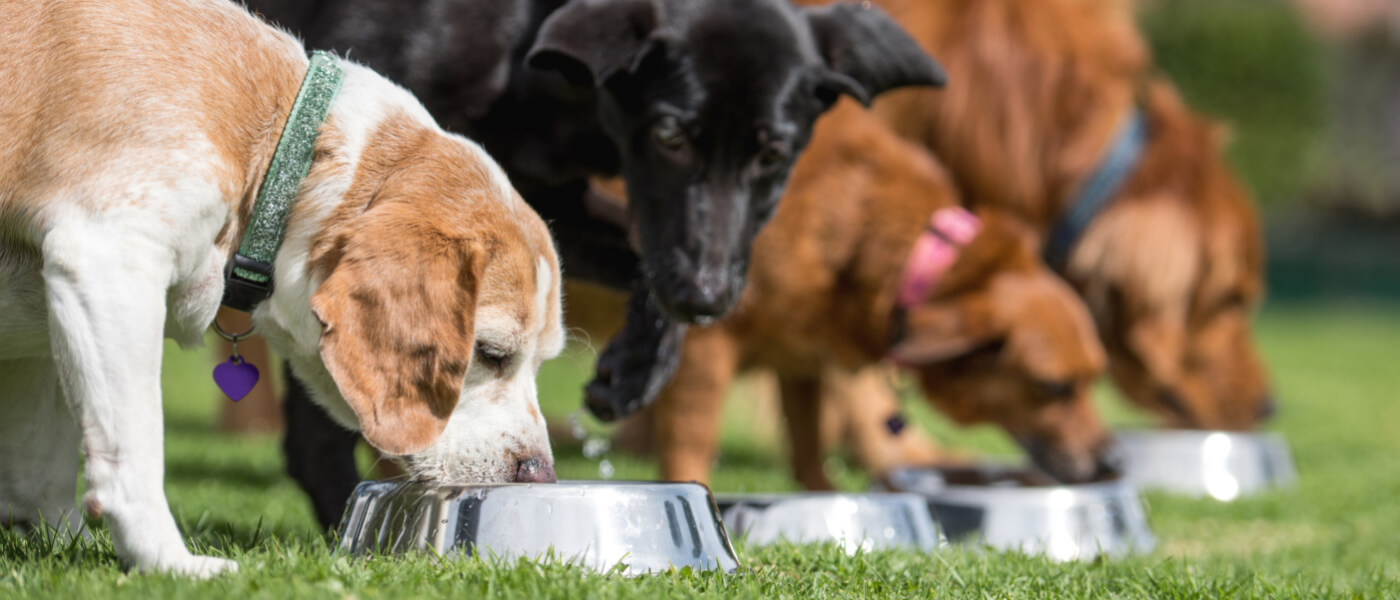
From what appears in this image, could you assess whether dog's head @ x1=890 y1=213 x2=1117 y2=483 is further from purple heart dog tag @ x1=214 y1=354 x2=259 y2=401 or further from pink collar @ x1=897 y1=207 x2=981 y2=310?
purple heart dog tag @ x1=214 y1=354 x2=259 y2=401

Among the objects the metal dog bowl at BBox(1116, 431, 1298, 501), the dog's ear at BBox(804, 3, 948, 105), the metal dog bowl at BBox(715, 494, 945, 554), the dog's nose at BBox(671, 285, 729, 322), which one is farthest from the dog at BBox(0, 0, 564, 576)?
the metal dog bowl at BBox(1116, 431, 1298, 501)

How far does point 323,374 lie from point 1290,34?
865 inches

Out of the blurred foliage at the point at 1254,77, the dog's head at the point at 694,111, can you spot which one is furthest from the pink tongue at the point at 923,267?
the blurred foliage at the point at 1254,77

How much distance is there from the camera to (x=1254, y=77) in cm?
2155

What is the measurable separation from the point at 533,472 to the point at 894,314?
252cm

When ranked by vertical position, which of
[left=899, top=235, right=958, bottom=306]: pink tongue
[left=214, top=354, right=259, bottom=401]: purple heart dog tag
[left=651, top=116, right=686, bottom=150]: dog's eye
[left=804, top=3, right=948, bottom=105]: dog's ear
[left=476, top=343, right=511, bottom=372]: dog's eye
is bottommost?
[left=214, top=354, right=259, bottom=401]: purple heart dog tag

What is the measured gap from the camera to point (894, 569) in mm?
2867

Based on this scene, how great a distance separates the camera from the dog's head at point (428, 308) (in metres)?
2.42

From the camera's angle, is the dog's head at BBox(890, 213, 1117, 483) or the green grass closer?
the green grass

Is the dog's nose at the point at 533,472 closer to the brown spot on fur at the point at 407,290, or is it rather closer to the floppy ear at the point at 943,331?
the brown spot on fur at the point at 407,290

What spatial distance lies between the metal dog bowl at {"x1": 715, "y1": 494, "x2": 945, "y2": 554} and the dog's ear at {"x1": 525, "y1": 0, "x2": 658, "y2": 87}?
118cm

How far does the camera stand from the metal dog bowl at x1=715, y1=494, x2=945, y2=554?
3479mm

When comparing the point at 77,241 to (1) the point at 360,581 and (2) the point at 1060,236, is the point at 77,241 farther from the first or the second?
(2) the point at 1060,236

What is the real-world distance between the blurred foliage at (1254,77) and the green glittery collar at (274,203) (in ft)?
67.5
